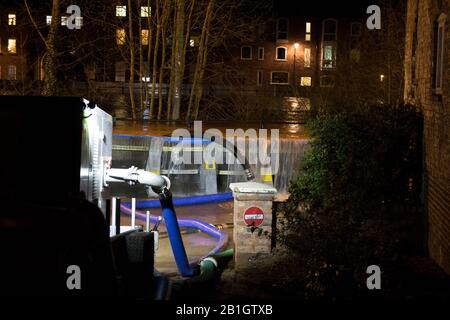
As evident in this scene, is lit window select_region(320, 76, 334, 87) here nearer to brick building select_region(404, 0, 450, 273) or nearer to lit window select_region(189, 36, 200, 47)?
lit window select_region(189, 36, 200, 47)

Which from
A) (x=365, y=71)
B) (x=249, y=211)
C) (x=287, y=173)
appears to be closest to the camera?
(x=249, y=211)

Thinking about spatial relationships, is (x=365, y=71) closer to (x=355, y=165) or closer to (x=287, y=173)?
(x=287, y=173)

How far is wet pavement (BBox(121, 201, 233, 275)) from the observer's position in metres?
10.6

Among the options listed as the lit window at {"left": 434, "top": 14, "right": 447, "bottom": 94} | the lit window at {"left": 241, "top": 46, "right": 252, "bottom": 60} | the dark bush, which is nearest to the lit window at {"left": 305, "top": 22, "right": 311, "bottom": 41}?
the lit window at {"left": 241, "top": 46, "right": 252, "bottom": 60}

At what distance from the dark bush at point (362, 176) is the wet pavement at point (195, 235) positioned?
5.85ft

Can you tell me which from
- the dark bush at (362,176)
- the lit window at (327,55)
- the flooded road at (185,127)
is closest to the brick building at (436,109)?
the dark bush at (362,176)

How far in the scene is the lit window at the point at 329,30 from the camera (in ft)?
210

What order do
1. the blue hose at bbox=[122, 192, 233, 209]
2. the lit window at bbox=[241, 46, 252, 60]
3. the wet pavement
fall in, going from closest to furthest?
the wet pavement, the blue hose at bbox=[122, 192, 233, 209], the lit window at bbox=[241, 46, 252, 60]

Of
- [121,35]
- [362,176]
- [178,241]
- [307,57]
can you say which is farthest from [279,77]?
[178,241]

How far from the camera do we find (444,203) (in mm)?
9453

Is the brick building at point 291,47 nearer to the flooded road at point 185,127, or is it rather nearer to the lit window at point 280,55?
the lit window at point 280,55

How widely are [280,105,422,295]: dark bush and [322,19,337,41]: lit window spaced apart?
53.3m
